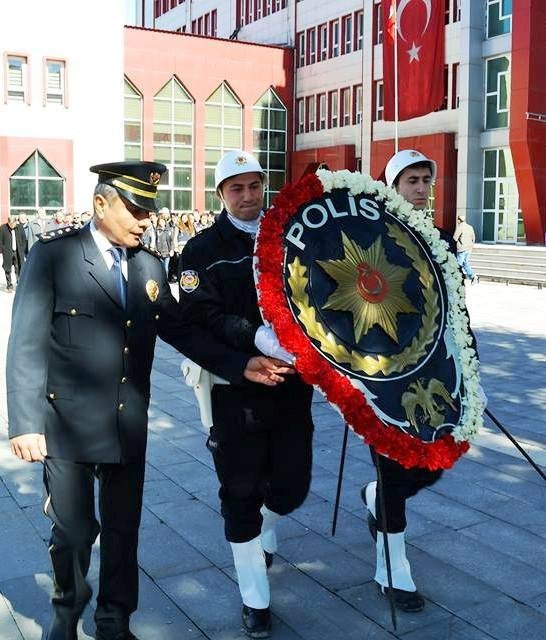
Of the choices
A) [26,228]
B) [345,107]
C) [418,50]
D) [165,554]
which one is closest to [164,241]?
[26,228]

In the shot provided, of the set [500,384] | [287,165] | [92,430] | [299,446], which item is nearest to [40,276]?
[92,430]

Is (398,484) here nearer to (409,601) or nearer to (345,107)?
(409,601)

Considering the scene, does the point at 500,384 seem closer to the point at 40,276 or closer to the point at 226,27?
the point at 40,276

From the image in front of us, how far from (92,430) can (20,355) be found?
0.40m

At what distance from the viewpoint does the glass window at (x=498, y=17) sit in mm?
31759

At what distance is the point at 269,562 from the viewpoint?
410 centimetres

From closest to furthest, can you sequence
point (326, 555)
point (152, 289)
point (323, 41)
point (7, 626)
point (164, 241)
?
point (152, 289), point (7, 626), point (326, 555), point (164, 241), point (323, 41)

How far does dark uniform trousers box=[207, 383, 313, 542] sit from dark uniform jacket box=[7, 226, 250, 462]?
384mm

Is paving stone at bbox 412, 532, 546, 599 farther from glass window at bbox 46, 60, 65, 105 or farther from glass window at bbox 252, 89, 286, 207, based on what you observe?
glass window at bbox 252, 89, 286, 207

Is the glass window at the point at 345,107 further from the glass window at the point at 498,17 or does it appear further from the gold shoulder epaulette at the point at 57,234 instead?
the gold shoulder epaulette at the point at 57,234

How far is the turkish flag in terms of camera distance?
2938 cm

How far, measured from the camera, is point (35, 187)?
36.4 metres

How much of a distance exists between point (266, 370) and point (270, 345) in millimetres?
104

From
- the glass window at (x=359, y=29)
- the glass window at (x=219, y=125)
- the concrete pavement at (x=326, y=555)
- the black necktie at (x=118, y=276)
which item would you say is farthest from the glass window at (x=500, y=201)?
the black necktie at (x=118, y=276)
